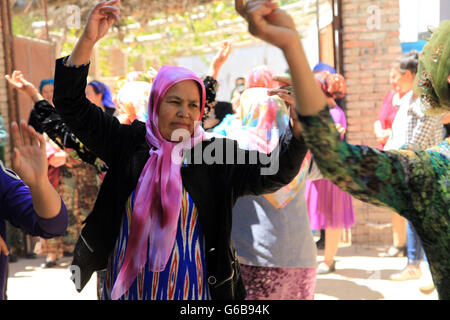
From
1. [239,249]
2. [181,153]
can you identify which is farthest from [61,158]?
[181,153]

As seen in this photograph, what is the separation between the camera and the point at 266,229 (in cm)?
316

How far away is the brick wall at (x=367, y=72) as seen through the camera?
22.2ft

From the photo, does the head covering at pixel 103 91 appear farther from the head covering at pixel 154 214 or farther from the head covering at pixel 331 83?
the head covering at pixel 154 214

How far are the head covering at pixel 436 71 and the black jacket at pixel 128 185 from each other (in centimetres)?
63

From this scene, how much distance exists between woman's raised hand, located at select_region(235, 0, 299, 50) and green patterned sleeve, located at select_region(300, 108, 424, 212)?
0.19 m

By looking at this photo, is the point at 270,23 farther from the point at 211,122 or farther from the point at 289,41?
the point at 211,122

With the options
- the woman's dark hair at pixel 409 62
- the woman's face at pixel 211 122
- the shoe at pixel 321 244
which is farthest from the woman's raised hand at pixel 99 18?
the shoe at pixel 321 244

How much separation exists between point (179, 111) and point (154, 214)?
1.44 feet

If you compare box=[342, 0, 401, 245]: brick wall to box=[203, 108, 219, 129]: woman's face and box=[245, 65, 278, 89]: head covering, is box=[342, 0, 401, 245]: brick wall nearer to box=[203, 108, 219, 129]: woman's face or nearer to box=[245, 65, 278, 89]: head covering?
box=[203, 108, 219, 129]: woman's face

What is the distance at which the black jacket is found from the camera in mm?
2086

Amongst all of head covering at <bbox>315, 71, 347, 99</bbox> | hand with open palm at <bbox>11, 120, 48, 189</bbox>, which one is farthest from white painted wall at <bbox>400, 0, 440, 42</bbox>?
hand with open palm at <bbox>11, 120, 48, 189</bbox>
